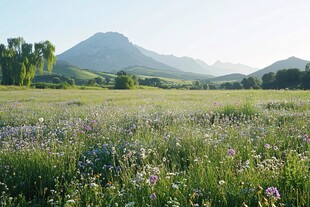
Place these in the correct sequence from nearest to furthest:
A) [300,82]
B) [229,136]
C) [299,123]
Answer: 1. [229,136]
2. [299,123]
3. [300,82]

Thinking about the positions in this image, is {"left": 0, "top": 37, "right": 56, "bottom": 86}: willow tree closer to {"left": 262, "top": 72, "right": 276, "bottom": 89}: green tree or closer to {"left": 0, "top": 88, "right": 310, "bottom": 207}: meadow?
{"left": 262, "top": 72, "right": 276, "bottom": 89}: green tree

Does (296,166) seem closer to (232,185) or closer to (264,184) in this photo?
(264,184)

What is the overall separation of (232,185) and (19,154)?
14.3 ft

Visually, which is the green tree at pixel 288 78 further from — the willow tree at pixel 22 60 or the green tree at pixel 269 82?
the willow tree at pixel 22 60

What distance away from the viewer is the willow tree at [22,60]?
7000cm

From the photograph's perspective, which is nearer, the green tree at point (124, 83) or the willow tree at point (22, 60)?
the willow tree at point (22, 60)

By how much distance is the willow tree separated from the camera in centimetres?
7000

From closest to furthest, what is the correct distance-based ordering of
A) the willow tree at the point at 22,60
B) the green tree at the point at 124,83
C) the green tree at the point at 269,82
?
the willow tree at the point at 22,60 → the green tree at the point at 269,82 → the green tree at the point at 124,83

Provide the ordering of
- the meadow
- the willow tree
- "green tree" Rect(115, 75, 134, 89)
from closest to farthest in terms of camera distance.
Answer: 1. the meadow
2. the willow tree
3. "green tree" Rect(115, 75, 134, 89)

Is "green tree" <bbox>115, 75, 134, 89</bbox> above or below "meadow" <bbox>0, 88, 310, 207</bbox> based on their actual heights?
above

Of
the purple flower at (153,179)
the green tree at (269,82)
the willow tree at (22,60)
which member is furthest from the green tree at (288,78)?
the purple flower at (153,179)

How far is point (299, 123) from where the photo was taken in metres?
7.79

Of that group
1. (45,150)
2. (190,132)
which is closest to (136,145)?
(190,132)

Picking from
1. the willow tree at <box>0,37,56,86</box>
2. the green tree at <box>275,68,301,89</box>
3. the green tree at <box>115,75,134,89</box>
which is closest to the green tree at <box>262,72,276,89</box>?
the green tree at <box>275,68,301,89</box>
